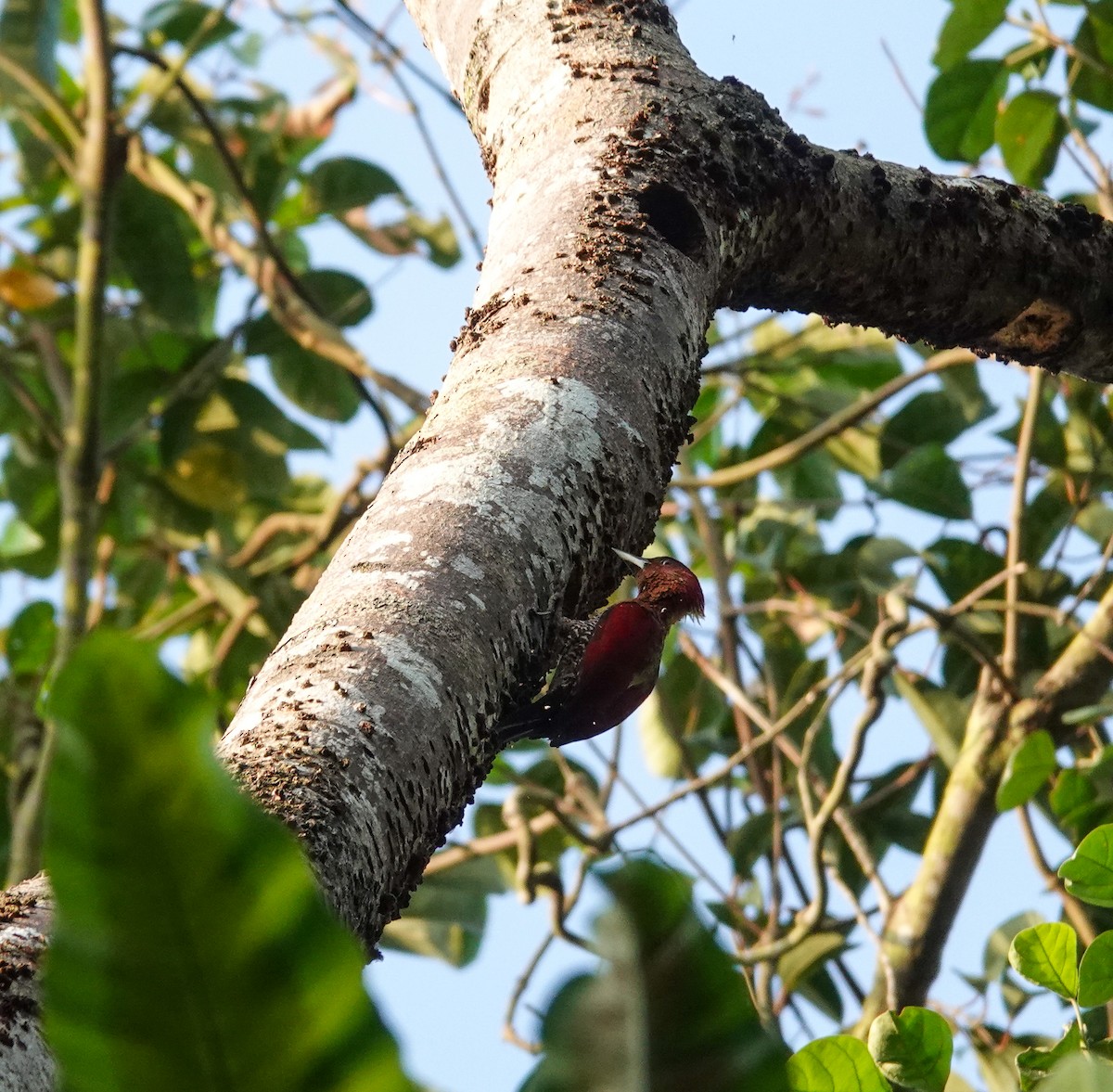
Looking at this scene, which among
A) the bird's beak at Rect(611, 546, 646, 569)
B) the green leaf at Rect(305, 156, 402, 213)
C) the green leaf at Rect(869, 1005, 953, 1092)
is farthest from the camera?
the green leaf at Rect(305, 156, 402, 213)

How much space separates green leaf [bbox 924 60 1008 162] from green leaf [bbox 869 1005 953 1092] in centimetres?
246

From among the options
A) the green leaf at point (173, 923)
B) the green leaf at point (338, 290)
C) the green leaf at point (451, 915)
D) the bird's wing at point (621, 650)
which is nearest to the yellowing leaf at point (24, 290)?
the green leaf at point (338, 290)

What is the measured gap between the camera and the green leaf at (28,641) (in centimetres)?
371

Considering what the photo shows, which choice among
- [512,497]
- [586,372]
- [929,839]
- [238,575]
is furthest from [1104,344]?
[238,575]

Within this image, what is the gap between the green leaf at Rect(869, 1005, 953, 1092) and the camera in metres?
0.97

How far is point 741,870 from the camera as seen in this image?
3.12 metres

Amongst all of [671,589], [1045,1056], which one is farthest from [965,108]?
[1045,1056]

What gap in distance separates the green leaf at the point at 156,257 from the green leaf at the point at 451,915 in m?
1.50

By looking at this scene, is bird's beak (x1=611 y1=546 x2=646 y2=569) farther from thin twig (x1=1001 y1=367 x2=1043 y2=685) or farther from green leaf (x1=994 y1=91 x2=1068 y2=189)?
green leaf (x1=994 y1=91 x2=1068 y2=189)

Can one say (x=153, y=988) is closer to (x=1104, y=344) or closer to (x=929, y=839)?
(x=1104, y=344)

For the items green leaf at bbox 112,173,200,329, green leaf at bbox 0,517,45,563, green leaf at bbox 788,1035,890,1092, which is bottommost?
green leaf at bbox 788,1035,890,1092

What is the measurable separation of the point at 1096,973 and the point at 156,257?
9.12 ft

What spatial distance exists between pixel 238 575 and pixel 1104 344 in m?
2.23

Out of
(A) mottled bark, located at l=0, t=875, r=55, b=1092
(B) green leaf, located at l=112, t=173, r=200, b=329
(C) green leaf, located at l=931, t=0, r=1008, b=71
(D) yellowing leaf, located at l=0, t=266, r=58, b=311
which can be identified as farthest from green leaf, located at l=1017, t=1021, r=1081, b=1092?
(D) yellowing leaf, located at l=0, t=266, r=58, b=311
